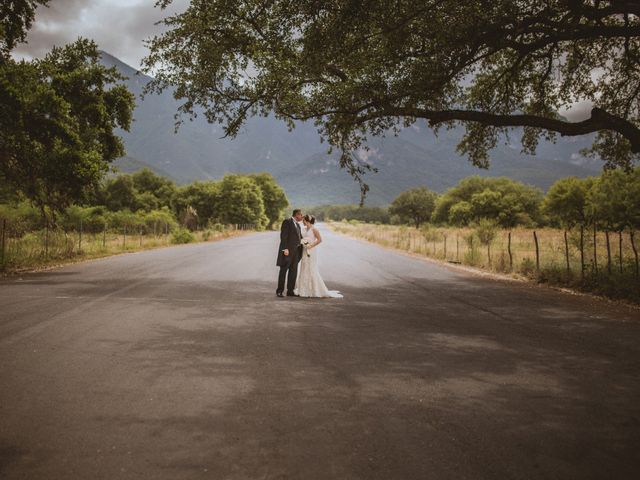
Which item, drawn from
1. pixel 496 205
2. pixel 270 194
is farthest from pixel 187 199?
pixel 496 205

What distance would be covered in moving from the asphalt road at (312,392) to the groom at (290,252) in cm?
183

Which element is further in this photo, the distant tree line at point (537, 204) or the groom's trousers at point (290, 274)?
the distant tree line at point (537, 204)

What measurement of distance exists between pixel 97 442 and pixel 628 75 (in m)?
18.9

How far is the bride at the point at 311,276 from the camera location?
1132 cm

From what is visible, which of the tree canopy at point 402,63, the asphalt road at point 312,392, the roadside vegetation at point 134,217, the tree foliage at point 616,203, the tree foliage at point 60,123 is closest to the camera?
the asphalt road at point 312,392

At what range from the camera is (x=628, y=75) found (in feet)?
52.2

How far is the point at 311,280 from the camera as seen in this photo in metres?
11.4

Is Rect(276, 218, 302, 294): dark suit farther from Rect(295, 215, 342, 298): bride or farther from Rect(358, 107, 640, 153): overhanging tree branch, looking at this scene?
Rect(358, 107, 640, 153): overhanging tree branch

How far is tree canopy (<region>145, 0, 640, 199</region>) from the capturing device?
11.1 m

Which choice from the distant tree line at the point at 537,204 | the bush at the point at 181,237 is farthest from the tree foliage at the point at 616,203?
the bush at the point at 181,237

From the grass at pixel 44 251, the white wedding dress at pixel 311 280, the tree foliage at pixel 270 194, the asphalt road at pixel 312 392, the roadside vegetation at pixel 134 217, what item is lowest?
the asphalt road at pixel 312 392

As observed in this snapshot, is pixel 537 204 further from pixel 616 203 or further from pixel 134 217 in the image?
pixel 134 217

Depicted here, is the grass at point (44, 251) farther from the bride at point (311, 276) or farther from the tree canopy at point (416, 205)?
the tree canopy at point (416, 205)

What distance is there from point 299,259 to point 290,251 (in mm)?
355
